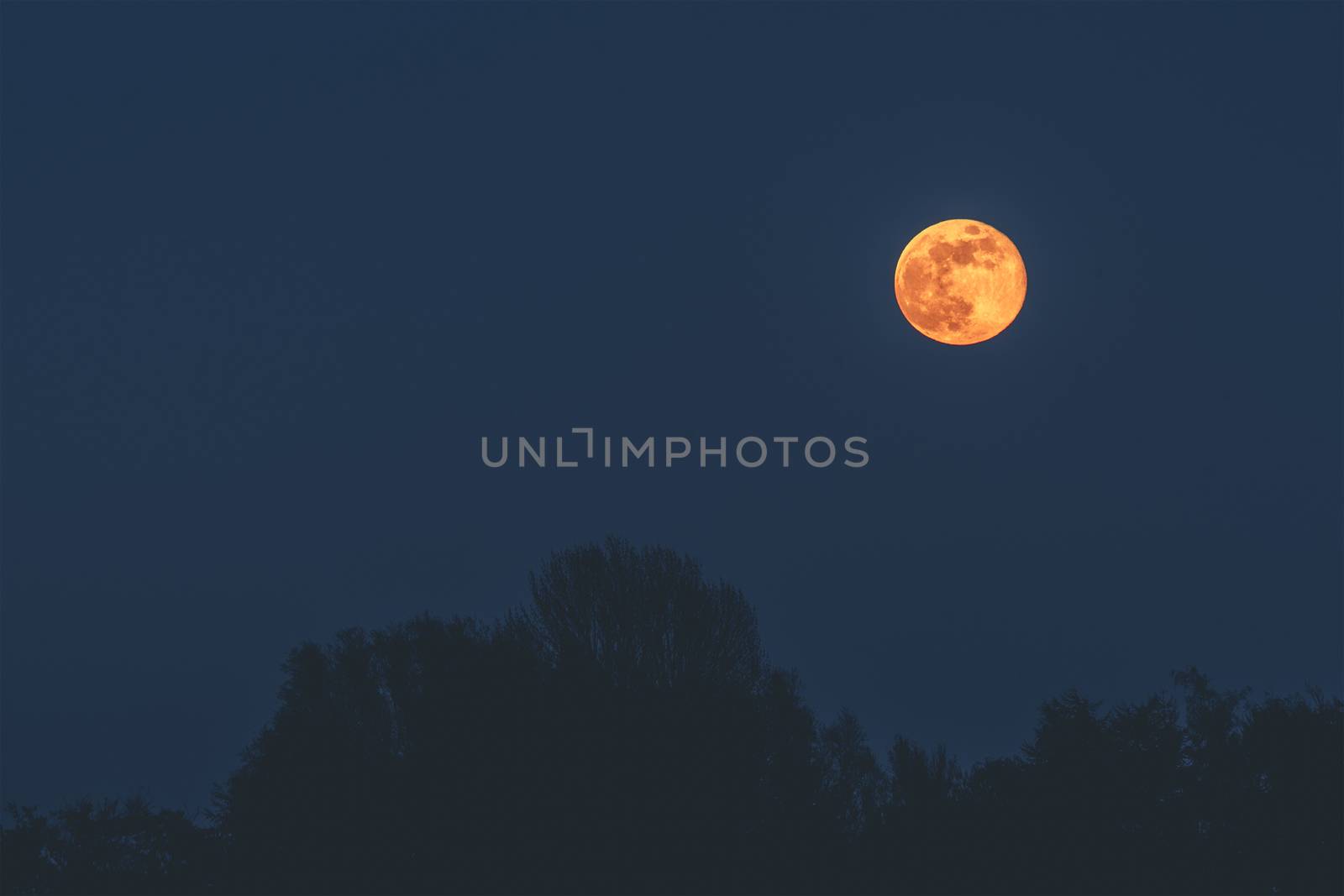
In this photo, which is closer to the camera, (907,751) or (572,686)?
(572,686)

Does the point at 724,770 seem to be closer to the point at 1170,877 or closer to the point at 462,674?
the point at 462,674

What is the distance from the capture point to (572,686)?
30406mm

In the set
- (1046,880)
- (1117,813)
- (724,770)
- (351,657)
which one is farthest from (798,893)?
(351,657)

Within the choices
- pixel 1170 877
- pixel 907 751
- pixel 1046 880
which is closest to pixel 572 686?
pixel 907 751

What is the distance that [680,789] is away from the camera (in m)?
28.1

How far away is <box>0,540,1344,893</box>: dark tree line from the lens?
2773cm

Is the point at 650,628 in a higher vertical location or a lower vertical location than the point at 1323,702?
higher

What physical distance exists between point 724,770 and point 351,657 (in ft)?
33.0

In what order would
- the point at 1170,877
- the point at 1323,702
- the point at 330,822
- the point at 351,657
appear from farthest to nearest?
the point at 351,657
the point at 1323,702
the point at 330,822
the point at 1170,877

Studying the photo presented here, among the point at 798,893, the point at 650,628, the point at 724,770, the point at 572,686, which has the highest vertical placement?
the point at 650,628

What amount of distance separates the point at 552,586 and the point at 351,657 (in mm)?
4925

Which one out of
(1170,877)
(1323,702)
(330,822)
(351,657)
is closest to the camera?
(1170,877)

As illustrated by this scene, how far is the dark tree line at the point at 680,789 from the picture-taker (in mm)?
27734

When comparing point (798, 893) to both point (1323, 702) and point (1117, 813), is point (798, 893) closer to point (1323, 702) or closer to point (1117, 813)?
point (1117, 813)
